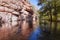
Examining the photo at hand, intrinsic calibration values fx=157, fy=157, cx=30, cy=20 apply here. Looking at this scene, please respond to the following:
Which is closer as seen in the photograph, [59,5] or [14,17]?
→ [59,5]

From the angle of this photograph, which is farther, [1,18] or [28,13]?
[28,13]

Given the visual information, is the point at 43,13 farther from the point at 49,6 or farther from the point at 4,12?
the point at 4,12

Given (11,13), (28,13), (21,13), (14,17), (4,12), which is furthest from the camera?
(28,13)

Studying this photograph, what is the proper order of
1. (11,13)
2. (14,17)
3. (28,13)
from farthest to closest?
1. (28,13)
2. (14,17)
3. (11,13)

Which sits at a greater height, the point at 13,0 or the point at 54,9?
the point at 13,0

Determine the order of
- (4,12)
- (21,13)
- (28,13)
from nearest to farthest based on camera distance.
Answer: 1. (4,12)
2. (21,13)
3. (28,13)

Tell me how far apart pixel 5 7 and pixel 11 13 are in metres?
3.33

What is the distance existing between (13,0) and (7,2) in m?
6.32

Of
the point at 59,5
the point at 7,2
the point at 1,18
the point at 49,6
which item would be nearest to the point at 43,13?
the point at 49,6

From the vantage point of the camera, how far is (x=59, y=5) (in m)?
43.2

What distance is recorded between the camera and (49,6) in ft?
152

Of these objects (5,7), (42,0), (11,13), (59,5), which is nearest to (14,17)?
(11,13)

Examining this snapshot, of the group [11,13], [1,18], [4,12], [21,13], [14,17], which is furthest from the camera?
[21,13]

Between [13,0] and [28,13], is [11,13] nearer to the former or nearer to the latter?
[13,0]
